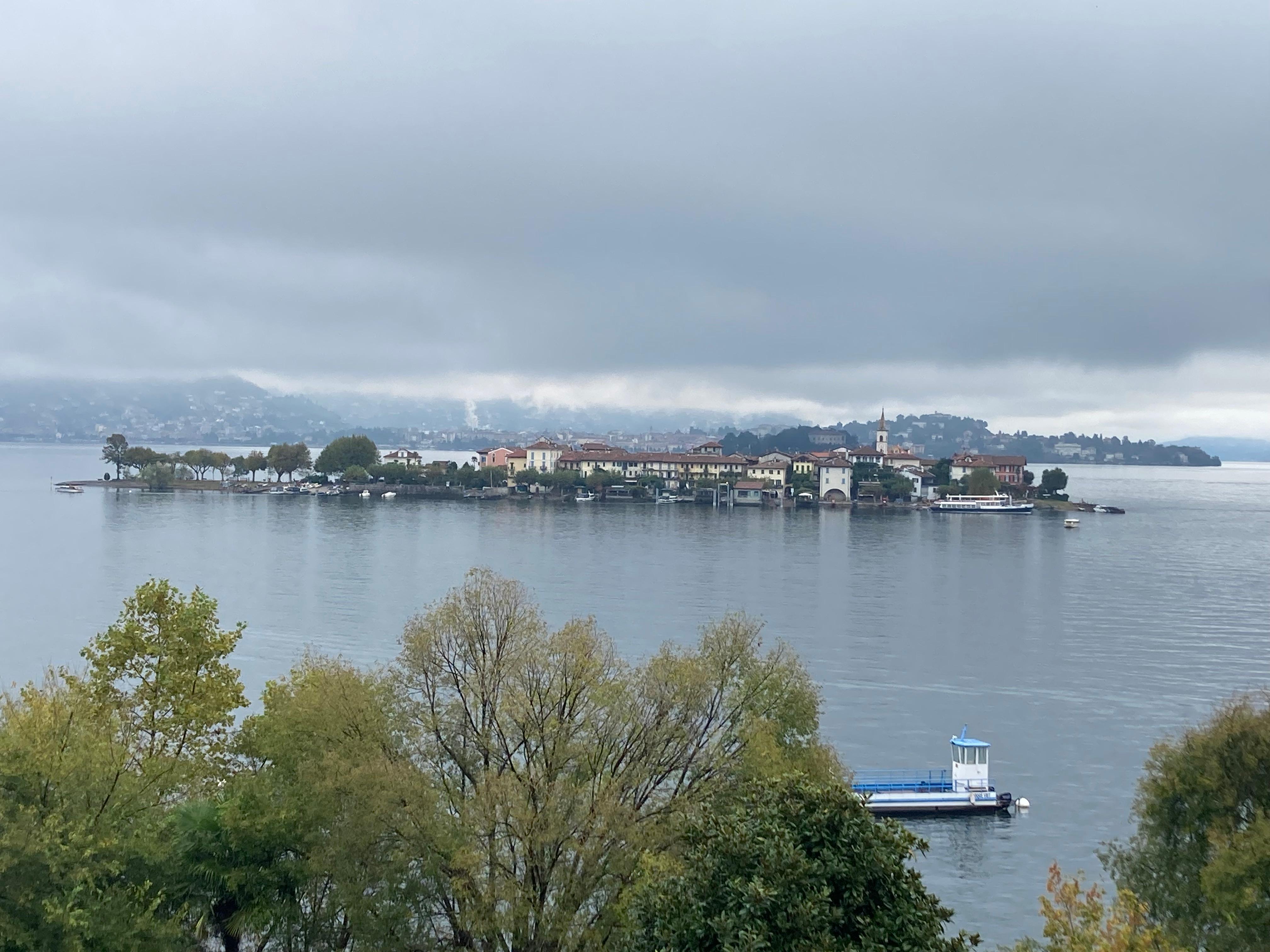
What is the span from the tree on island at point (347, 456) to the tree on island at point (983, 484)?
30.3 m

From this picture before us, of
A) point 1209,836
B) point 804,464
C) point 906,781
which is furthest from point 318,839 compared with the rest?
point 804,464

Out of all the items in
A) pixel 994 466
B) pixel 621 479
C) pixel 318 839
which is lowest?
pixel 318 839

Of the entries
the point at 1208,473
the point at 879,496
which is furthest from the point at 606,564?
the point at 1208,473

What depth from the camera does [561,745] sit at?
6.27m

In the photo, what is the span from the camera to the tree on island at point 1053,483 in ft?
190

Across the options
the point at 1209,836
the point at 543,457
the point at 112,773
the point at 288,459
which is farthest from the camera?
the point at 543,457

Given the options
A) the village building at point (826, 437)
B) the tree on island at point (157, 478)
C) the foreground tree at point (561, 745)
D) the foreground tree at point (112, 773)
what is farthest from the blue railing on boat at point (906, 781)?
the village building at point (826, 437)

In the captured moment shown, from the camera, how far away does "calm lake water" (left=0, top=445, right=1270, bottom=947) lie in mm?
12125

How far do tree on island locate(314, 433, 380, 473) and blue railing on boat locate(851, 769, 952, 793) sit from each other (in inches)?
1893

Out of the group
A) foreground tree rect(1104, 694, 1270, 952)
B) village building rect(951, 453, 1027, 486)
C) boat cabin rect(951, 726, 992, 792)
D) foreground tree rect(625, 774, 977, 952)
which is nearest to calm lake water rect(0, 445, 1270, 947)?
boat cabin rect(951, 726, 992, 792)

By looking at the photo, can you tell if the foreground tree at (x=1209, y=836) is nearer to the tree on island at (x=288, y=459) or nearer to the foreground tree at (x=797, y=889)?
the foreground tree at (x=797, y=889)

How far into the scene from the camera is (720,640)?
23.9 feet

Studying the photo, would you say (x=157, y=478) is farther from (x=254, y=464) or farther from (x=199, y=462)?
(x=254, y=464)

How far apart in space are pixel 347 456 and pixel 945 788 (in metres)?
50.2
